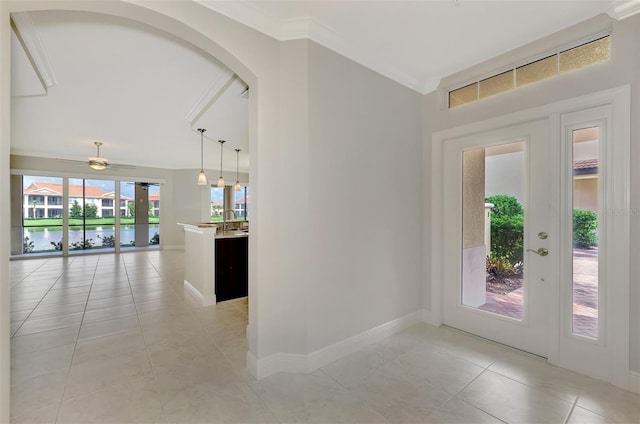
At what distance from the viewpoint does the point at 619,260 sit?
6.73 feet

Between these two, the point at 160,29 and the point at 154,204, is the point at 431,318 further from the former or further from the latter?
the point at 154,204

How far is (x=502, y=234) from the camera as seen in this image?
110 inches

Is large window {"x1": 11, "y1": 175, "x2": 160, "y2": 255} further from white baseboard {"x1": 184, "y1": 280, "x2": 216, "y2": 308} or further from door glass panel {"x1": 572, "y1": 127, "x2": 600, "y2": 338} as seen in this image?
door glass panel {"x1": 572, "y1": 127, "x2": 600, "y2": 338}

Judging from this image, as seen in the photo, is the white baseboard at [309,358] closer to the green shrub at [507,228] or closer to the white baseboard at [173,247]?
the green shrub at [507,228]

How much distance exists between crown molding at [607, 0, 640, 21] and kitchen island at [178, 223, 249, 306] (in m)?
4.47

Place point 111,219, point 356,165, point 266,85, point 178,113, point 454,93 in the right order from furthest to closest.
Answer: point 111,219, point 178,113, point 454,93, point 356,165, point 266,85

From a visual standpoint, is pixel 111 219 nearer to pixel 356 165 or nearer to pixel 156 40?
pixel 156 40

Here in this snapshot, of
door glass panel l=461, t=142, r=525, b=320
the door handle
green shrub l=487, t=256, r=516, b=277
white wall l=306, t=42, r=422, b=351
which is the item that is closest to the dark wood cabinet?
white wall l=306, t=42, r=422, b=351

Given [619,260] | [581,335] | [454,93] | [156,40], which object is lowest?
[581,335]

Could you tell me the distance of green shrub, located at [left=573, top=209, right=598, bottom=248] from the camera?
221 cm

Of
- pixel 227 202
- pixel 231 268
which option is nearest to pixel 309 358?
pixel 231 268


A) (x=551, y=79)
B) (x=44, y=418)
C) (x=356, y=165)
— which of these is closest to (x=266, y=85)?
(x=356, y=165)

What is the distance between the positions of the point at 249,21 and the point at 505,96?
2.44 m

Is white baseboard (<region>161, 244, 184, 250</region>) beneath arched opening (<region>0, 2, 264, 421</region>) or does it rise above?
beneath
